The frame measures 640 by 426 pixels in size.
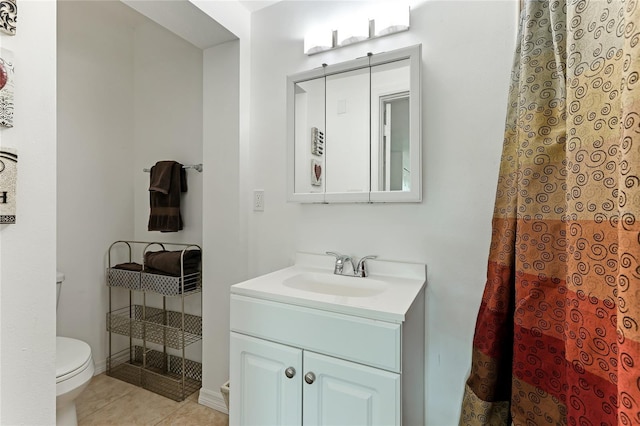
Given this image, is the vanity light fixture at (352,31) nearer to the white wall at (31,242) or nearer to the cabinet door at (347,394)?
the white wall at (31,242)

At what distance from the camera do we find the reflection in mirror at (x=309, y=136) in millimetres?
1523

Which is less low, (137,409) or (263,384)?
(263,384)

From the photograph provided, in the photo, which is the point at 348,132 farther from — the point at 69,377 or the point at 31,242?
the point at 69,377

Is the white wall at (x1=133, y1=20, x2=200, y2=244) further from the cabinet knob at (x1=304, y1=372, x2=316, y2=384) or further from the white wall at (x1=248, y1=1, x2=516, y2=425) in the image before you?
the cabinet knob at (x1=304, y1=372, x2=316, y2=384)

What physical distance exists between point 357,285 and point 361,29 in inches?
47.0

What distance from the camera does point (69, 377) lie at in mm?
1337

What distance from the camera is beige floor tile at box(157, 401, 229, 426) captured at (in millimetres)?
1624

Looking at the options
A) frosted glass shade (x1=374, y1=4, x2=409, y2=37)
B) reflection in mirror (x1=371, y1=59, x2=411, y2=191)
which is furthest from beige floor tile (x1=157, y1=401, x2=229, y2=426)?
frosted glass shade (x1=374, y1=4, x2=409, y2=37)

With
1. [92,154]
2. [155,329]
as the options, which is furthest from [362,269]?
[92,154]

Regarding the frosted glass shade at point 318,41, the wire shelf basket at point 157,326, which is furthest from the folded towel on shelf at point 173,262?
the frosted glass shade at point 318,41

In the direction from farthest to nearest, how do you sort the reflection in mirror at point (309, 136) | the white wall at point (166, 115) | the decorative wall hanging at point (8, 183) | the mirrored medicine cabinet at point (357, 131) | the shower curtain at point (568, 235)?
the white wall at point (166, 115) < the reflection in mirror at point (309, 136) < the mirrored medicine cabinet at point (357, 131) < the decorative wall hanging at point (8, 183) < the shower curtain at point (568, 235)

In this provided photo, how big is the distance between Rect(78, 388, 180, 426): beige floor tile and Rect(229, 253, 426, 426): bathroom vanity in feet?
2.71

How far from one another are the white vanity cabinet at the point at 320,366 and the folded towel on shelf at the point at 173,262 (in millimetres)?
848

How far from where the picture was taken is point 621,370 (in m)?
0.39
